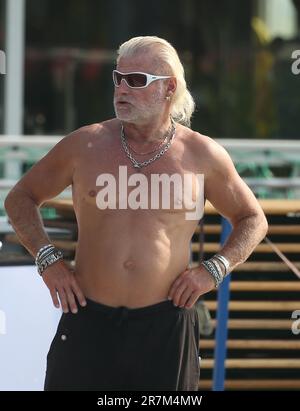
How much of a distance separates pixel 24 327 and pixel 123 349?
1104 mm

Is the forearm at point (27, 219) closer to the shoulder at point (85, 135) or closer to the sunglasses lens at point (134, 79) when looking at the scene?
the shoulder at point (85, 135)

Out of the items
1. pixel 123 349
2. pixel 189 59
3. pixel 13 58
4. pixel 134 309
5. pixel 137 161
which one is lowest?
pixel 123 349

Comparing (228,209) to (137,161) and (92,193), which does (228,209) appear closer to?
(137,161)

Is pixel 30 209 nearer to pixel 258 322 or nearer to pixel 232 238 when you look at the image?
pixel 232 238

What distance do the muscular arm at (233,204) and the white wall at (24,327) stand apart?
1159 millimetres

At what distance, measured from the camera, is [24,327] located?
4191 millimetres

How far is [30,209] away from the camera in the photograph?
3299 millimetres

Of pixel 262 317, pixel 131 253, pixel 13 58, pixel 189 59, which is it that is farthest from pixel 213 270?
pixel 189 59

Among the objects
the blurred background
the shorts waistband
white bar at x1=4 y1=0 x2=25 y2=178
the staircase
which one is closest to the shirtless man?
the shorts waistband

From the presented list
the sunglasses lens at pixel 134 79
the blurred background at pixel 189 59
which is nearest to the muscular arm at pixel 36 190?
the sunglasses lens at pixel 134 79

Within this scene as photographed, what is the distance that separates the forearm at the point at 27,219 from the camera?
10.8 feet

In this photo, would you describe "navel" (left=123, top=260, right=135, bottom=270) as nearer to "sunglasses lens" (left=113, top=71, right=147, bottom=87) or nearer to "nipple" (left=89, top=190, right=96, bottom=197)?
"nipple" (left=89, top=190, right=96, bottom=197)

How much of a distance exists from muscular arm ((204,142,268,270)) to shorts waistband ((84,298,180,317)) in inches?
10.4

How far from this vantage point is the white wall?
414cm
